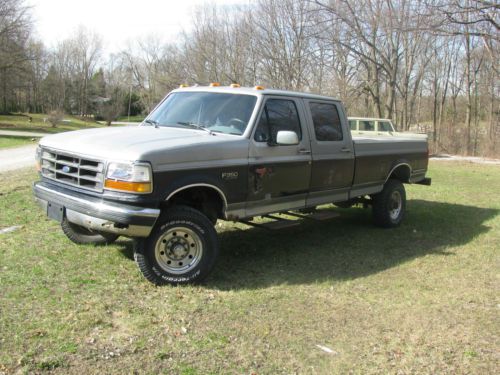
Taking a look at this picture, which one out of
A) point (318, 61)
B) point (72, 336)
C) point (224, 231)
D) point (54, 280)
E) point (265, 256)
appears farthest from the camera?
point (318, 61)

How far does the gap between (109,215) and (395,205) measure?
5.44m

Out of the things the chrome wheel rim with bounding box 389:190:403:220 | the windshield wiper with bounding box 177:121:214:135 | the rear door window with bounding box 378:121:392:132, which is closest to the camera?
the windshield wiper with bounding box 177:121:214:135

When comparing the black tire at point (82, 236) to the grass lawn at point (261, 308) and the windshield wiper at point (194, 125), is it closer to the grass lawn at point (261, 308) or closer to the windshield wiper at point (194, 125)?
the grass lawn at point (261, 308)

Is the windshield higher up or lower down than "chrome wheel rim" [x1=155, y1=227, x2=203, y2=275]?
higher up

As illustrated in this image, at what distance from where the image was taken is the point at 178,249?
16.3 ft

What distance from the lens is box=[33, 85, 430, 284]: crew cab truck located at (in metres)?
4.58

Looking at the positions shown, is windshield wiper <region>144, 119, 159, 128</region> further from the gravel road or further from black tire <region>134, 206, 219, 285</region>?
the gravel road

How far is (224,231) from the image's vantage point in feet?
24.5

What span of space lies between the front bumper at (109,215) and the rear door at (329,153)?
8.29 ft

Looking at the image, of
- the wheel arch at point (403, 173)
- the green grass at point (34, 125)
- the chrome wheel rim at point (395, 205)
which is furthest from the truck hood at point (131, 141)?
the green grass at point (34, 125)

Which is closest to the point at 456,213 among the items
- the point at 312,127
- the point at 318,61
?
Result: the point at 312,127

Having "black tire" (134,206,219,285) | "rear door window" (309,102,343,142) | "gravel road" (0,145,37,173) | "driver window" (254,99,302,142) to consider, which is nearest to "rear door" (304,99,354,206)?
"rear door window" (309,102,343,142)

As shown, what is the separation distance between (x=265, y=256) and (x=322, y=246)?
1.06 meters

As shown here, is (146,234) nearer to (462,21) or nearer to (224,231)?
(224,231)
